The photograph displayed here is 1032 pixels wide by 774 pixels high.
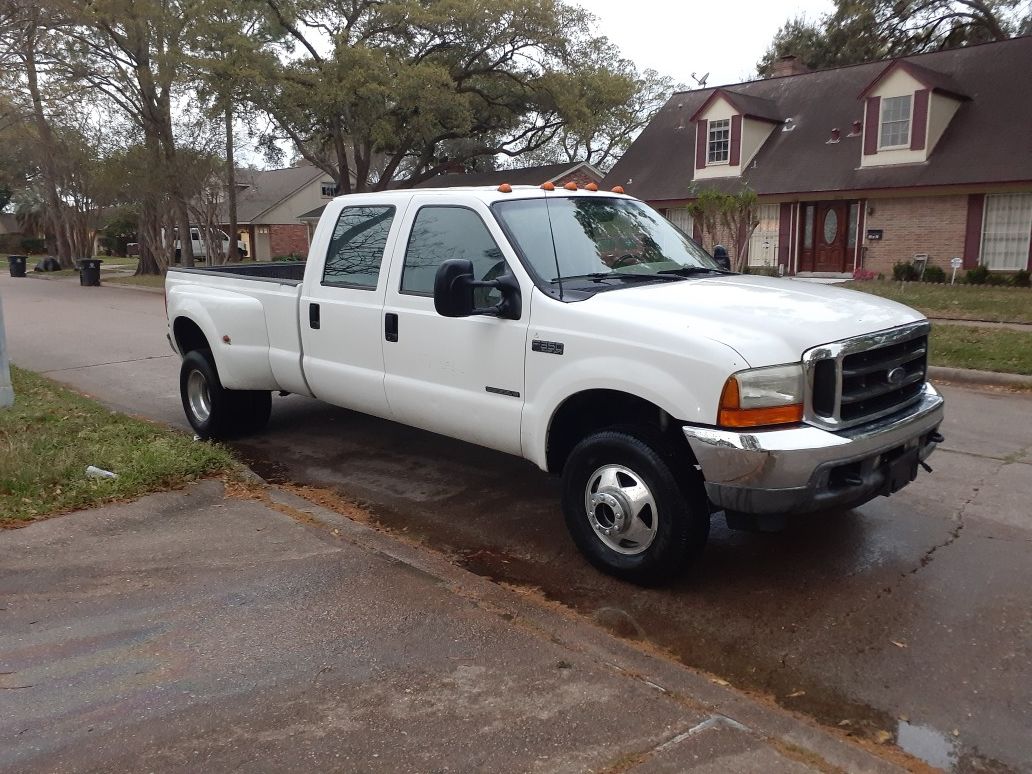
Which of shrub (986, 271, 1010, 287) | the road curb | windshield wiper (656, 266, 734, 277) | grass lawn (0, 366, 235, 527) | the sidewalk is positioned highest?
windshield wiper (656, 266, 734, 277)

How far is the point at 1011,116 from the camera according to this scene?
72.3 ft

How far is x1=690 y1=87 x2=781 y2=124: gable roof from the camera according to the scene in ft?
85.7

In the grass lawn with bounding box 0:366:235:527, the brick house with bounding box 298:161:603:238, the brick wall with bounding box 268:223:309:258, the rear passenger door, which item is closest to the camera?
the grass lawn with bounding box 0:366:235:527

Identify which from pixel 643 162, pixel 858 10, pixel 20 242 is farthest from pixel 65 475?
pixel 20 242

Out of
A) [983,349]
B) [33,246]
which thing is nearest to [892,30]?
[983,349]

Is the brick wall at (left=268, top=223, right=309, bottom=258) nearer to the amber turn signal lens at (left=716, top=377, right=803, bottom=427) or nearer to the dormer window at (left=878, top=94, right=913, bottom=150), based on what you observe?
the dormer window at (left=878, top=94, right=913, bottom=150)

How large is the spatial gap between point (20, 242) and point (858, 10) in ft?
198

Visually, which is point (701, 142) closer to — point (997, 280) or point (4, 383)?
point (997, 280)

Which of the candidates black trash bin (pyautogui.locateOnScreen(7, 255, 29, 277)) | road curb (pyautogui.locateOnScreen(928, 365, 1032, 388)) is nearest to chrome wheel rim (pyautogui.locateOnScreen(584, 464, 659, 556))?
road curb (pyautogui.locateOnScreen(928, 365, 1032, 388))

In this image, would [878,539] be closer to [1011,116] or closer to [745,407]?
[745,407]

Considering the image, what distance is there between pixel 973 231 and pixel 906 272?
1.83m

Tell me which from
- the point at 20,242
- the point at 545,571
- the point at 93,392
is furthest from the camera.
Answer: the point at 20,242

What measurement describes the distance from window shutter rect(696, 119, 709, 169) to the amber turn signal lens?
24842 millimetres

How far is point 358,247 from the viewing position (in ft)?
19.7
